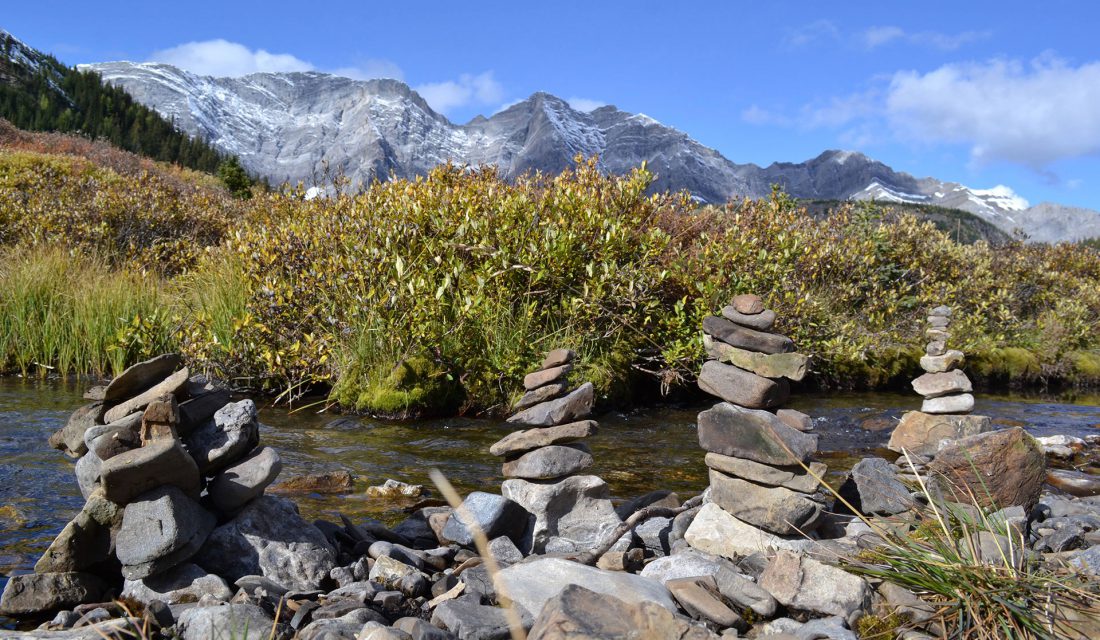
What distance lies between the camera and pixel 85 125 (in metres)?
61.1

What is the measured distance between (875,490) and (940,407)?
12.2 ft

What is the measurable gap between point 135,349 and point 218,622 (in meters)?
9.60

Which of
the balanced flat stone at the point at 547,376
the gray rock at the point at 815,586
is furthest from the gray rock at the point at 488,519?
the gray rock at the point at 815,586

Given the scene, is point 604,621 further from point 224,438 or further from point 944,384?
point 944,384

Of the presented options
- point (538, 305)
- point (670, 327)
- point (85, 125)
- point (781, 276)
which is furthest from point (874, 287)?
point (85, 125)

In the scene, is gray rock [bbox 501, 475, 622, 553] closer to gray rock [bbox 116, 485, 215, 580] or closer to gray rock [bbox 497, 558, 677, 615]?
gray rock [bbox 497, 558, 677, 615]

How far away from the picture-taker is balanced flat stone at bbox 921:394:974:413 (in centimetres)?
805

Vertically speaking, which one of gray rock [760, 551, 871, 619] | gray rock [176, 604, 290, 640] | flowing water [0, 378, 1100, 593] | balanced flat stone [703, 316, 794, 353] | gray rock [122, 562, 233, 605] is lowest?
flowing water [0, 378, 1100, 593]

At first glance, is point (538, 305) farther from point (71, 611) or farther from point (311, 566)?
point (71, 611)

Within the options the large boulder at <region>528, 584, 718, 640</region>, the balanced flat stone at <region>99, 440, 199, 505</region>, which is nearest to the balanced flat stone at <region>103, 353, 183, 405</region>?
the balanced flat stone at <region>99, 440, 199, 505</region>

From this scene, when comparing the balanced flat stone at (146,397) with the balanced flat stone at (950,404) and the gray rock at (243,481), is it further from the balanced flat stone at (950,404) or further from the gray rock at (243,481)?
the balanced flat stone at (950,404)

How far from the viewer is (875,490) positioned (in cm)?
504

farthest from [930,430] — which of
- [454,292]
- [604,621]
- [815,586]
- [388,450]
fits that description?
[604,621]

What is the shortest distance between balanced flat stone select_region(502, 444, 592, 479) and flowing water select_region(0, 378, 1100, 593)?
3.34 feet
